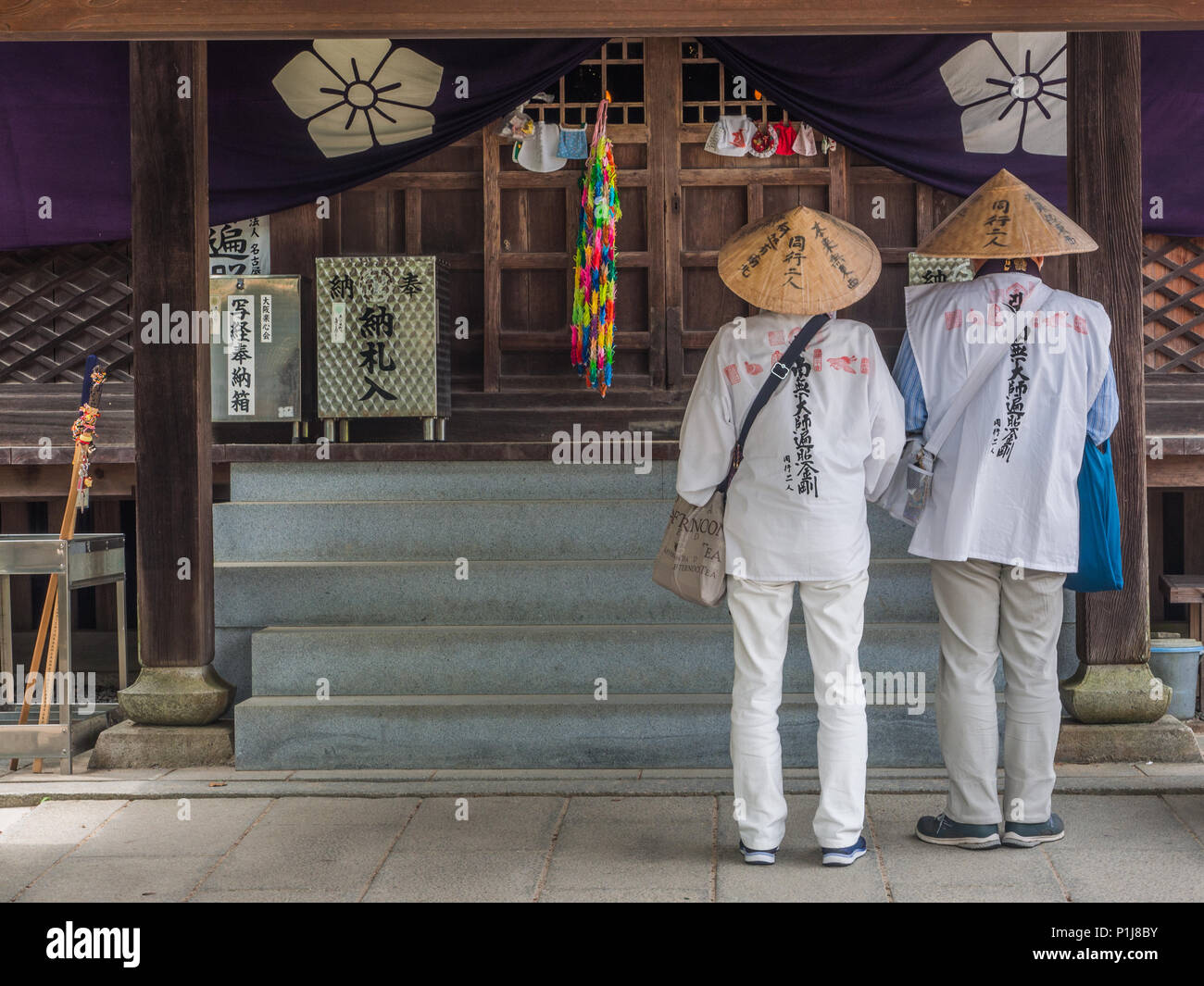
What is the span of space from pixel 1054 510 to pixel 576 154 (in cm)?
485

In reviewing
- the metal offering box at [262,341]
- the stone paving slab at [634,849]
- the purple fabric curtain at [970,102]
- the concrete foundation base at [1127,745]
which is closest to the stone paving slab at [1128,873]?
the concrete foundation base at [1127,745]

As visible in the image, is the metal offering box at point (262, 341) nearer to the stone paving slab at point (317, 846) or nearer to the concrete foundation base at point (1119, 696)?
the stone paving slab at point (317, 846)

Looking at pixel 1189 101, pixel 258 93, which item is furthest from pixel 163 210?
pixel 1189 101

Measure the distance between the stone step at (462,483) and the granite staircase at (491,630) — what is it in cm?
1

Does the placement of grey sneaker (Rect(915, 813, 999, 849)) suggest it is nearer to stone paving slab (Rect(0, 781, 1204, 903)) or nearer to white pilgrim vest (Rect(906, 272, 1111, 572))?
stone paving slab (Rect(0, 781, 1204, 903))

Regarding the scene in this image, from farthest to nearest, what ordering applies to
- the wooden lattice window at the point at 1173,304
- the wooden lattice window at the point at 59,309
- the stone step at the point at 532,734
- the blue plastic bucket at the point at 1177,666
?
the wooden lattice window at the point at 59,309 < the wooden lattice window at the point at 1173,304 < the blue plastic bucket at the point at 1177,666 < the stone step at the point at 532,734

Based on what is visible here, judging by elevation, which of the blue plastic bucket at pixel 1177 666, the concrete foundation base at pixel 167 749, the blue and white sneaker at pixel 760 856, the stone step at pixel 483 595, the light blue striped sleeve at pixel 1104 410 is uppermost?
the light blue striped sleeve at pixel 1104 410

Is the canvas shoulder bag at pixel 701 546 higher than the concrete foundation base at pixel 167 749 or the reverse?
higher

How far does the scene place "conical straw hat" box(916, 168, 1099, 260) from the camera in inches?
172

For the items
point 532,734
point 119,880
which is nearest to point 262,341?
point 532,734

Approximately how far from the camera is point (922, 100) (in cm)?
720

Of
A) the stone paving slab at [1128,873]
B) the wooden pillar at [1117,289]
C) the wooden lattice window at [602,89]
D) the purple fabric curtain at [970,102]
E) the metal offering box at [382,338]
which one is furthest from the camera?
the wooden lattice window at [602,89]

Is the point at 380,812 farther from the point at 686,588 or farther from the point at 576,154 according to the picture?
the point at 576,154

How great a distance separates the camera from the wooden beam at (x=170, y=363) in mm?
5688
